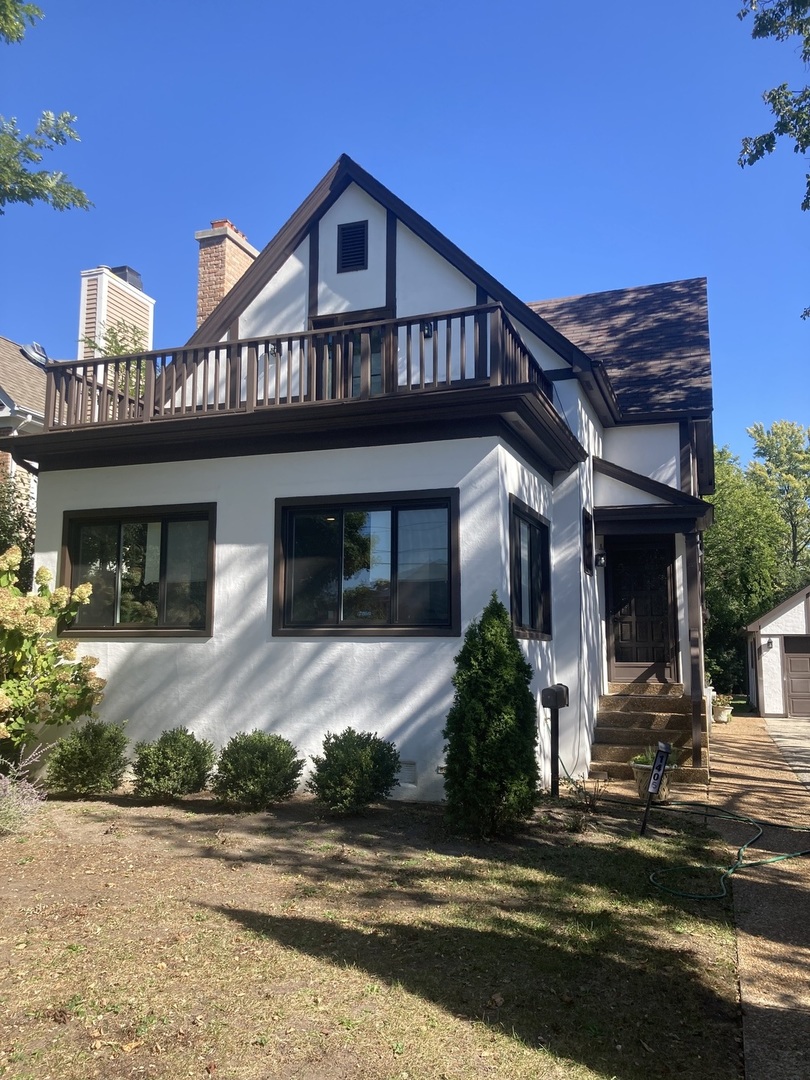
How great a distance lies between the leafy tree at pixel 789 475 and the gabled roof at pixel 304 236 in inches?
1415

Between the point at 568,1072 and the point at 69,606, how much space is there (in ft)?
27.4

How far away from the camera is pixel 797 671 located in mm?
25172

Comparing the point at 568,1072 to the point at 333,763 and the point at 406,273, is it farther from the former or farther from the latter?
the point at 406,273

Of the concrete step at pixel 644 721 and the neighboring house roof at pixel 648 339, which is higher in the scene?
the neighboring house roof at pixel 648 339

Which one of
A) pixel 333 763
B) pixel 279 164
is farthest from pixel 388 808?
pixel 279 164

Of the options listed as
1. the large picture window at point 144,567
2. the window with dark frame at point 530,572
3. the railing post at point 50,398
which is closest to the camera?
the window with dark frame at point 530,572

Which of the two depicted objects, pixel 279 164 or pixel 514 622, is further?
pixel 279 164

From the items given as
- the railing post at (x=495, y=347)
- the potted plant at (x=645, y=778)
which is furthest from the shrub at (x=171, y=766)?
the railing post at (x=495, y=347)

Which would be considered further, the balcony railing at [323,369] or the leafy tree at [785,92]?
the leafy tree at [785,92]

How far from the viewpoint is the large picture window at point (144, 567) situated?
10203mm

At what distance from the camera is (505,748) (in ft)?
24.0

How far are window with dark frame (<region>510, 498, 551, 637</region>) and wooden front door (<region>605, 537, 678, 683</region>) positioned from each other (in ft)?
9.86

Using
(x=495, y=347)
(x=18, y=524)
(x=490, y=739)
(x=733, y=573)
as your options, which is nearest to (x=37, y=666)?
(x=18, y=524)

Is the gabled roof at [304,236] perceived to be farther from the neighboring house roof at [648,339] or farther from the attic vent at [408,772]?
the attic vent at [408,772]
